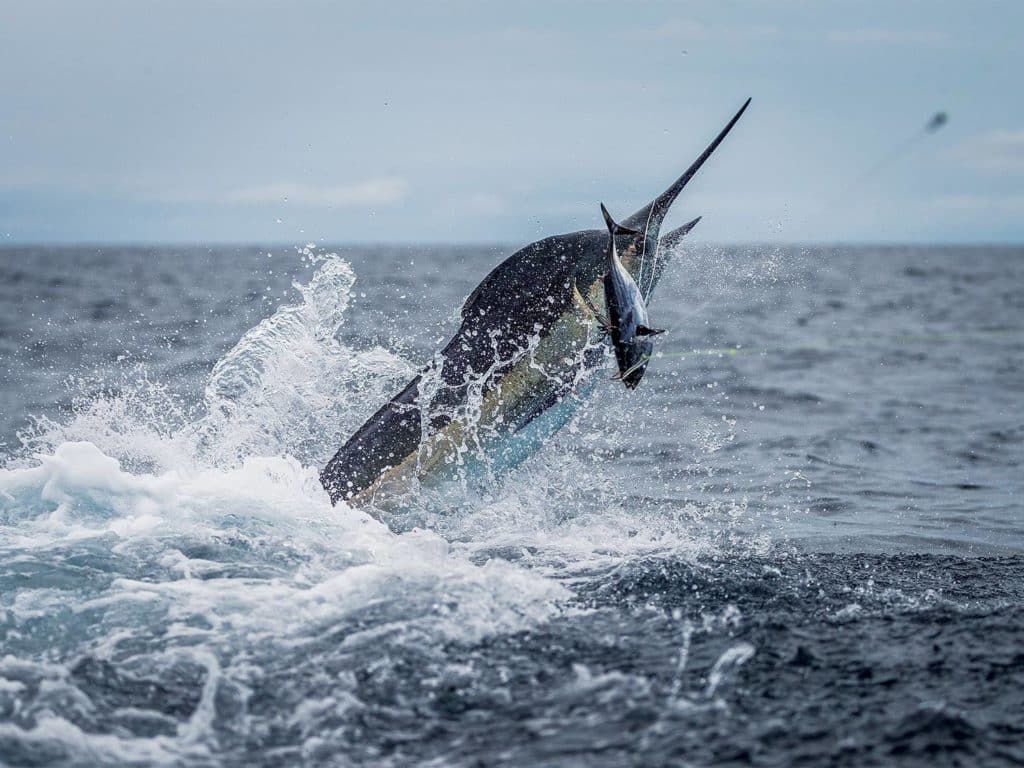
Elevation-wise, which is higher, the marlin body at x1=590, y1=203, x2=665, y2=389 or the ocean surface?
the marlin body at x1=590, y1=203, x2=665, y2=389

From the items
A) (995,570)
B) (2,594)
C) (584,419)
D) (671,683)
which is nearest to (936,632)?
(671,683)

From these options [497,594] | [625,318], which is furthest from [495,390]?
[497,594]

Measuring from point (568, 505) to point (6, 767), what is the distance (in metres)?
4.76

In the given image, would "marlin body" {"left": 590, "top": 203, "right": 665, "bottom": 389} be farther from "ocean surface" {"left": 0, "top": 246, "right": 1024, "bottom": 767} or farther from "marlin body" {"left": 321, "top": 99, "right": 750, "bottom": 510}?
"ocean surface" {"left": 0, "top": 246, "right": 1024, "bottom": 767}

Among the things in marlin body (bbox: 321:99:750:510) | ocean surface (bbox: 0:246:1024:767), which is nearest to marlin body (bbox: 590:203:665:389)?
marlin body (bbox: 321:99:750:510)

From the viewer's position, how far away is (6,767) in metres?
3.61

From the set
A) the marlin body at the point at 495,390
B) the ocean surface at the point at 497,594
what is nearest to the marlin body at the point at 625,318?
the marlin body at the point at 495,390

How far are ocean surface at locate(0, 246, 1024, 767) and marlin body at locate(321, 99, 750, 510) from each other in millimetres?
293

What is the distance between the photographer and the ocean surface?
3818mm

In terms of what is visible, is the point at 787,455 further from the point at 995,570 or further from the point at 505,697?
the point at 505,697

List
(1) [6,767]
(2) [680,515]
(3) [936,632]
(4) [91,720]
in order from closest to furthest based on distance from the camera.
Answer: (1) [6,767] < (4) [91,720] < (3) [936,632] < (2) [680,515]

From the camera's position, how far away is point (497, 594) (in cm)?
502

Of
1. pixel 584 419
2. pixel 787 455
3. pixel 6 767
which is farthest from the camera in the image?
pixel 584 419

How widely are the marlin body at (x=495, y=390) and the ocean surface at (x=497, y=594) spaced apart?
293 millimetres
